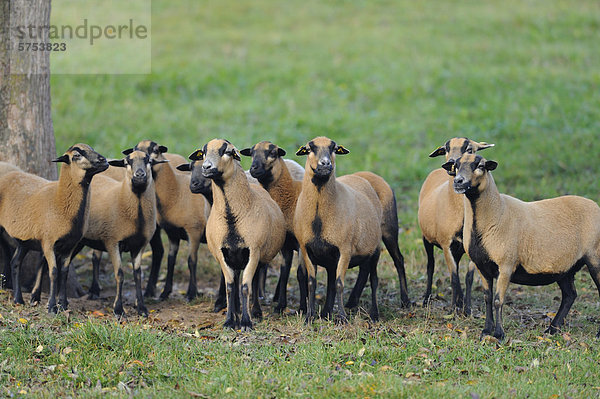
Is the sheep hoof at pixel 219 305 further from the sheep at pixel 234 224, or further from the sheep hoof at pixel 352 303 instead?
the sheep hoof at pixel 352 303

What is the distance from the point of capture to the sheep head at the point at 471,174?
8.90 metres

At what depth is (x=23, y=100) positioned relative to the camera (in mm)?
11742

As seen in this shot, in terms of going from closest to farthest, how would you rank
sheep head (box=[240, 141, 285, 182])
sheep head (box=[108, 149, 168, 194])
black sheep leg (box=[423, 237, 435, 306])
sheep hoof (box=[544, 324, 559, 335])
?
sheep hoof (box=[544, 324, 559, 335]) < sheep head (box=[108, 149, 168, 194]) < sheep head (box=[240, 141, 285, 182]) < black sheep leg (box=[423, 237, 435, 306])

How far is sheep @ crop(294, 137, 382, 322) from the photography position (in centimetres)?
991

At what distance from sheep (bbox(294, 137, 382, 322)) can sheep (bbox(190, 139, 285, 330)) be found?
59cm

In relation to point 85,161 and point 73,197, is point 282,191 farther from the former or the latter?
point 73,197

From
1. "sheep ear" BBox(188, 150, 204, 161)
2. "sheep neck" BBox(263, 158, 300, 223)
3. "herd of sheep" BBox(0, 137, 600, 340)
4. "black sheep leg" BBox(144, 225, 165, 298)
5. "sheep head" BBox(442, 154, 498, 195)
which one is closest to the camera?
"sheep head" BBox(442, 154, 498, 195)

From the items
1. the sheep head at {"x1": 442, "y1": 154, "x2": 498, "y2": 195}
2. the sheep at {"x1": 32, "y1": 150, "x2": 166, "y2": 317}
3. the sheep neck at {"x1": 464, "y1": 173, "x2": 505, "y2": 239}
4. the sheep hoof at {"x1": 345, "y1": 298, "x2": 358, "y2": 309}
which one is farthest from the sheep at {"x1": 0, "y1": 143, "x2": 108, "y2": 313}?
the sheep neck at {"x1": 464, "y1": 173, "x2": 505, "y2": 239}

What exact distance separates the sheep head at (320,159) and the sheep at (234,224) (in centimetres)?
86

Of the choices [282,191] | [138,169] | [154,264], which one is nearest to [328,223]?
[282,191]

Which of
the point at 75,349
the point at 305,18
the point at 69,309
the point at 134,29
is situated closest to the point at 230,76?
the point at 134,29

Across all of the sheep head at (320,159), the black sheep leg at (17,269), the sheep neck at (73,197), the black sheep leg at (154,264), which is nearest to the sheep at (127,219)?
the sheep neck at (73,197)

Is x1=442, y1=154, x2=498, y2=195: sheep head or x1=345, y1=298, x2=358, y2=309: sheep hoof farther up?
x1=442, y1=154, x2=498, y2=195: sheep head

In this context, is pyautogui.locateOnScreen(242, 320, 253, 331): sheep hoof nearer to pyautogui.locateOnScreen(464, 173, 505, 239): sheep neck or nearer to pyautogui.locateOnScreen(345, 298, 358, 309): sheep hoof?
pyautogui.locateOnScreen(345, 298, 358, 309): sheep hoof
